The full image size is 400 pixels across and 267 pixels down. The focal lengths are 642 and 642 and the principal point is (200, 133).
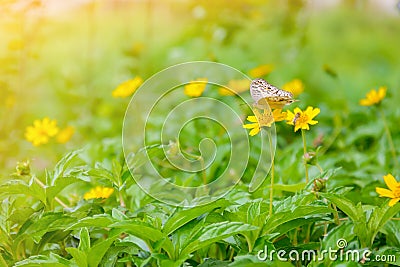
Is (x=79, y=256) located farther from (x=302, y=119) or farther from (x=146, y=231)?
(x=302, y=119)

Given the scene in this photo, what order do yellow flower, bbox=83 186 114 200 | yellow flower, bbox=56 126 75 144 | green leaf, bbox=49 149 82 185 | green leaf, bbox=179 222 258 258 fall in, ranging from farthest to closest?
yellow flower, bbox=56 126 75 144 → yellow flower, bbox=83 186 114 200 → green leaf, bbox=49 149 82 185 → green leaf, bbox=179 222 258 258

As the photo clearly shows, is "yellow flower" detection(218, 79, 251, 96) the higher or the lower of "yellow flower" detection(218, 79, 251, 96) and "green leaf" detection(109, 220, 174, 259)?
the higher

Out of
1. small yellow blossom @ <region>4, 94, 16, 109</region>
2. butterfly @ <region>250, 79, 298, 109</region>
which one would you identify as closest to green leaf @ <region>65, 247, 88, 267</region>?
butterfly @ <region>250, 79, 298, 109</region>

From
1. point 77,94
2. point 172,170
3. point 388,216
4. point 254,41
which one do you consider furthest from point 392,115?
point 254,41

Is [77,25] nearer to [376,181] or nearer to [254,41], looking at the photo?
[254,41]

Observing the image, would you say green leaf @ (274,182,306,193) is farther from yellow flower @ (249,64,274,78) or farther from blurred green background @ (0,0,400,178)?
yellow flower @ (249,64,274,78)

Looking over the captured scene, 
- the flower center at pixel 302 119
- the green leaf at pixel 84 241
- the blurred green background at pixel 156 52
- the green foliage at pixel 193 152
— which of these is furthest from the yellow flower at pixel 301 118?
the blurred green background at pixel 156 52

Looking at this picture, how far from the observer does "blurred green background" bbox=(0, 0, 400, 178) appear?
247 cm

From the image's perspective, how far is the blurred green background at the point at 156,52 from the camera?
2.47 meters

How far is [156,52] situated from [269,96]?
3.25 meters

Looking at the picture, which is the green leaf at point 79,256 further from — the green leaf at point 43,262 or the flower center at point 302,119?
the flower center at point 302,119

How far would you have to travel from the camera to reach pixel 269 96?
1142 mm

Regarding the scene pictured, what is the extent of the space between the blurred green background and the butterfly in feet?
1.89

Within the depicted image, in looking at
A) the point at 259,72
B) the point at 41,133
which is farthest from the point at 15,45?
the point at 259,72
